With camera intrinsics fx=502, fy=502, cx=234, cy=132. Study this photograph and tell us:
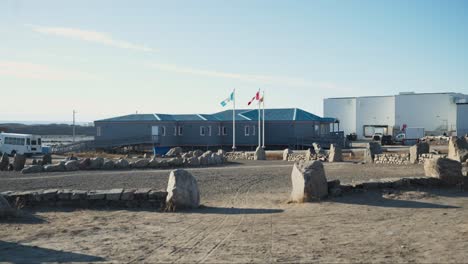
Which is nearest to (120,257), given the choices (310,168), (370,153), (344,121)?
(310,168)

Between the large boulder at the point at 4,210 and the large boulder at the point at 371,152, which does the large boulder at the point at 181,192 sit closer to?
the large boulder at the point at 4,210

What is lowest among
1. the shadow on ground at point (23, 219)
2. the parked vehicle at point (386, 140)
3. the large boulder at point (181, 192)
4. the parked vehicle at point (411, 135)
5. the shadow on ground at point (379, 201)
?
the shadow on ground at point (23, 219)

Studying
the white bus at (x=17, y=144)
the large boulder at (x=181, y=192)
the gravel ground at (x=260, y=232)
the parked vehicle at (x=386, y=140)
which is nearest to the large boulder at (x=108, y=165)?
the gravel ground at (x=260, y=232)

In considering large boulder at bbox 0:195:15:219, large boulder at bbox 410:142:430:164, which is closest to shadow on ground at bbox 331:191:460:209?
large boulder at bbox 0:195:15:219

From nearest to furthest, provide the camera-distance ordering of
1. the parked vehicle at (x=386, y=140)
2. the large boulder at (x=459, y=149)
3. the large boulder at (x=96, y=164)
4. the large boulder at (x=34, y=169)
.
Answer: the large boulder at (x=459, y=149) → the large boulder at (x=34, y=169) → the large boulder at (x=96, y=164) → the parked vehicle at (x=386, y=140)

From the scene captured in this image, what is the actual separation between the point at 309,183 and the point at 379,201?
6.08ft

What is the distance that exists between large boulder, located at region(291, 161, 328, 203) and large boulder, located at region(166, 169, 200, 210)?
281 cm

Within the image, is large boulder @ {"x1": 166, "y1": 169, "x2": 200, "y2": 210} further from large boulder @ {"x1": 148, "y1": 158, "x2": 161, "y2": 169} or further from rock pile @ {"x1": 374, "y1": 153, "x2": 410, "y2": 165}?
rock pile @ {"x1": 374, "y1": 153, "x2": 410, "y2": 165}

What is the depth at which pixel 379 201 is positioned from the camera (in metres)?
12.9

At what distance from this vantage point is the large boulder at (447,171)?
15383 mm

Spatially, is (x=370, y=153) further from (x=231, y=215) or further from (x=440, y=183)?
(x=231, y=215)

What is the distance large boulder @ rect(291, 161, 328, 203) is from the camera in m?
12.9

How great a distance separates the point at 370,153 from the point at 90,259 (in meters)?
24.8

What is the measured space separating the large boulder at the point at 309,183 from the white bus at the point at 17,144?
127 ft
